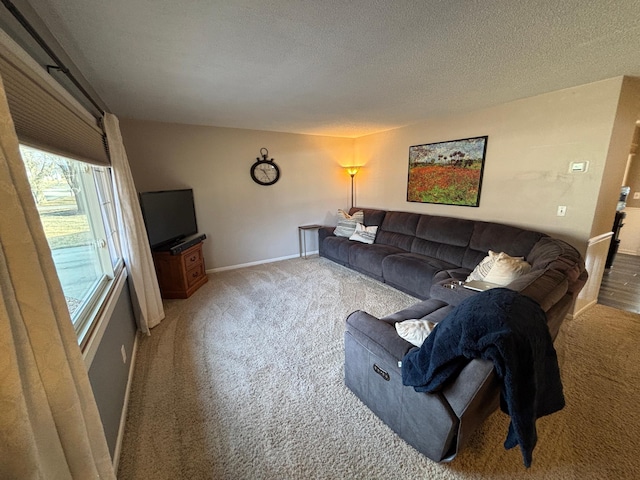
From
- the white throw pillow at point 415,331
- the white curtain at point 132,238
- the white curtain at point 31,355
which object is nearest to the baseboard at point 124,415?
the white curtain at point 132,238

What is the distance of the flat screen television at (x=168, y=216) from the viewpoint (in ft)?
9.56

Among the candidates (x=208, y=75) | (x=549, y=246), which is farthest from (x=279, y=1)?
(x=549, y=246)

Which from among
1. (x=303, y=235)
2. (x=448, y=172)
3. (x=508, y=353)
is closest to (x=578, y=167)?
(x=448, y=172)

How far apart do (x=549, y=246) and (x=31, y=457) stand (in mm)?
3225

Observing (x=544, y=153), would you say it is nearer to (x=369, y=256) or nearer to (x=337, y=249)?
(x=369, y=256)

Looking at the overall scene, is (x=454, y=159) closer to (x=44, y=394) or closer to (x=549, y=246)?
(x=549, y=246)

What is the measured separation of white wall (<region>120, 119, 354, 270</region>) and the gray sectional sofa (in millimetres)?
2210

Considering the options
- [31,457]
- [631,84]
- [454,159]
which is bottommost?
[31,457]

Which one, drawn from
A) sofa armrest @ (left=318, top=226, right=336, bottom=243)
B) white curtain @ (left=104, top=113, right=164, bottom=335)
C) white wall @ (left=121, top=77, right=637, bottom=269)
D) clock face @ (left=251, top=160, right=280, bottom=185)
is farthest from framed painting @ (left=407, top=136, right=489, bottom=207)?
white curtain @ (left=104, top=113, right=164, bottom=335)

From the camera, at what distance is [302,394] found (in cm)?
177

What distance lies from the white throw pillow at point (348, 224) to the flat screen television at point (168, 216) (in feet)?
7.70

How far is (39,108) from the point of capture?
43.3 inches

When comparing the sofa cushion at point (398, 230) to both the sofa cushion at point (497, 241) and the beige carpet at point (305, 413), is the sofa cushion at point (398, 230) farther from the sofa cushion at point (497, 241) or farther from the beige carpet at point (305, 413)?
the beige carpet at point (305, 413)

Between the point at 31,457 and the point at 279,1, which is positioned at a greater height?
the point at 279,1
